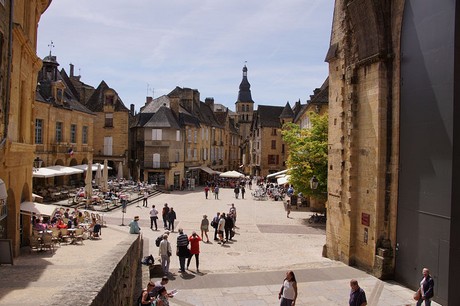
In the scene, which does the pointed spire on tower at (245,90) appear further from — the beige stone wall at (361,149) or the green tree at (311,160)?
the beige stone wall at (361,149)

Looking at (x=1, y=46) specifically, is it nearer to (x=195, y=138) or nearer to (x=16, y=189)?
(x=16, y=189)

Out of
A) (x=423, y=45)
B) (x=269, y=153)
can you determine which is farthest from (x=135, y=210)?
(x=269, y=153)

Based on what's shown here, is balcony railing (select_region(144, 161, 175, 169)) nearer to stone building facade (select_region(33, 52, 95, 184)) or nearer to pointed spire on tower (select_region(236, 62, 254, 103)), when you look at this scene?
stone building facade (select_region(33, 52, 95, 184))

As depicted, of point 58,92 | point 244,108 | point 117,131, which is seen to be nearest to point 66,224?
point 58,92

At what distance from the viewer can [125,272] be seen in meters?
8.25

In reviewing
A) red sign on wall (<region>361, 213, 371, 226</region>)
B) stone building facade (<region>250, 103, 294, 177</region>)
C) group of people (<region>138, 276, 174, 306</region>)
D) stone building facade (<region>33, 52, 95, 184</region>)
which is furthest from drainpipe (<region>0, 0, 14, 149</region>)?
stone building facade (<region>250, 103, 294, 177</region>)

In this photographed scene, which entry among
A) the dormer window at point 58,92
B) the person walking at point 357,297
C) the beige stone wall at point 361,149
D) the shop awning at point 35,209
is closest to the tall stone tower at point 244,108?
the dormer window at point 58,92

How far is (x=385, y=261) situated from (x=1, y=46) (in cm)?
1090

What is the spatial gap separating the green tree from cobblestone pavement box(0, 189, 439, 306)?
3.09m

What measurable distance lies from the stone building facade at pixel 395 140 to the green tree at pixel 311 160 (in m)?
7.69

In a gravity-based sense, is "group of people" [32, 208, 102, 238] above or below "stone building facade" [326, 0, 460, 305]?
below

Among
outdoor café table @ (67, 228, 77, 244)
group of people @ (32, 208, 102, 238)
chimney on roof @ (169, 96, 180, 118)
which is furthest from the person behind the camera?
chimney on roof @ (169, 96, 180, 118)

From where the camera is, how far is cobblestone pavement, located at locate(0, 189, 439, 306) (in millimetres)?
7801

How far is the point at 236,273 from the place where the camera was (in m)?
11.7
